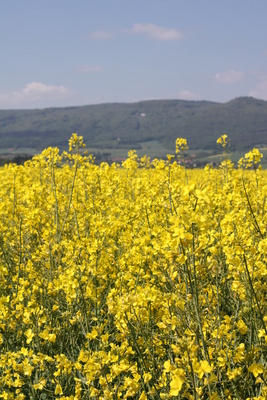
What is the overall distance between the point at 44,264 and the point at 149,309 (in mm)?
1374

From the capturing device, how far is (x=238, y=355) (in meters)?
2.42

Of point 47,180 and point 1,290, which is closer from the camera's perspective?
point 1,290

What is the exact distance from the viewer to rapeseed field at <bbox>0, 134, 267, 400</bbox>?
2.14 metres

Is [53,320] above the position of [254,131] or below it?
below

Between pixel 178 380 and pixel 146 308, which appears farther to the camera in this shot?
pixel 146 308

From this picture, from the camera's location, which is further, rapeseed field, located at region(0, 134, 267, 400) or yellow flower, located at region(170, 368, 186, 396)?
rapeseed field, located at region(0, 134, 267, 400)

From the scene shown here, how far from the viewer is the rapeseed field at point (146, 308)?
2.14 m

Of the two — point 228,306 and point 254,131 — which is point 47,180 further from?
point 254,131

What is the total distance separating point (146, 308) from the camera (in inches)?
110

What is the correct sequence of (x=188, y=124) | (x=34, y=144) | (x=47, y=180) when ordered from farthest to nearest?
1. (x=188, y=124)
2. (x=34, y=144)
3. (x=47, y=180)

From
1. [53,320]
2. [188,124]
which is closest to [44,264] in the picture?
[53,320]

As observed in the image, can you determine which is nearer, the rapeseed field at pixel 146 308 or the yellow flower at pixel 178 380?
the yellow flower at pixel 178 380

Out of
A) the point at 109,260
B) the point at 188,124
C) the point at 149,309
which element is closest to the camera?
the point at 149,309

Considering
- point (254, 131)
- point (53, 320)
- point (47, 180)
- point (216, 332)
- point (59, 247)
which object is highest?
point (254, 131)
